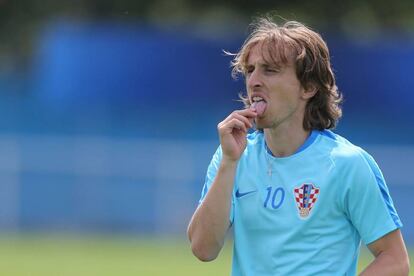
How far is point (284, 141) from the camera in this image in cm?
589

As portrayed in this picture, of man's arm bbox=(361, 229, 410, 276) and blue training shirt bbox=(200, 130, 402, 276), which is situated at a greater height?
blue training shirt bbox=(200, 130, 402, 276)

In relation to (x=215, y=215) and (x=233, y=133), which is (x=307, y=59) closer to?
(x=233, y=133)

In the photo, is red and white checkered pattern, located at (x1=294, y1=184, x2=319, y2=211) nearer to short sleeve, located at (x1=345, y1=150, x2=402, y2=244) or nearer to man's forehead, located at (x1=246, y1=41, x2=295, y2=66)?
short sleeve, located at (x1=345, y1=150, x2=402, y2=244)

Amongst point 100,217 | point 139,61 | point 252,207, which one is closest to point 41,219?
point 100,217

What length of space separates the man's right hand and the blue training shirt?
0.20 metres

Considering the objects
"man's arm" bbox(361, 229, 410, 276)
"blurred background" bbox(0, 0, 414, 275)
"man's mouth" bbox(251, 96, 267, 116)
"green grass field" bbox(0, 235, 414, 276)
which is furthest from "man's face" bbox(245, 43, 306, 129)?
"blurred background" bbox(0, 0, 414, 275)

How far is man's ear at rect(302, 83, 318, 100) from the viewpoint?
599 cm

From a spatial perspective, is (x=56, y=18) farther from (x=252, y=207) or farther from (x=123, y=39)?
(x=252, y=207)

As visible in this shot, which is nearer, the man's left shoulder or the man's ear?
the man's left shoulder

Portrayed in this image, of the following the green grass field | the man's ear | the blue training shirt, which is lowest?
the green grass field

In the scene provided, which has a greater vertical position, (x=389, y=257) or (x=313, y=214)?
(x=313, y=214)

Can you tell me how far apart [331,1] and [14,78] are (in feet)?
27.8

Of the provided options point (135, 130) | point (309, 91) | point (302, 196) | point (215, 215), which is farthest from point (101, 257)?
point (302, 196)

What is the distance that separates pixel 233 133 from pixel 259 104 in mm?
176
